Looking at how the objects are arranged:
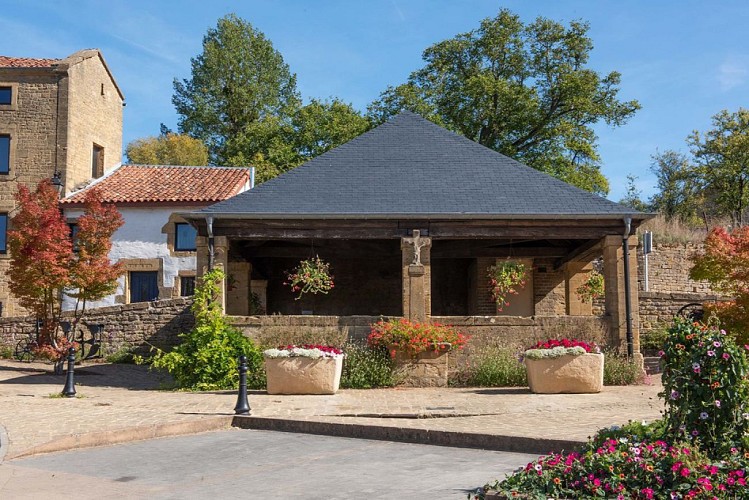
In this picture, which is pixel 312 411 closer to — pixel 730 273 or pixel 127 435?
pixel 127 435

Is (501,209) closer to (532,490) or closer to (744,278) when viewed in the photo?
(744,278)

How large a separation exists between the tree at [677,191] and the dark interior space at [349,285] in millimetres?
20559

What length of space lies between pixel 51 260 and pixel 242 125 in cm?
2432

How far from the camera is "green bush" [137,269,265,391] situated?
13320 mm

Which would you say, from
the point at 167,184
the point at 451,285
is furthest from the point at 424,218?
the point at 167,184

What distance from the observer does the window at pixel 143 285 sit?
79.7ft

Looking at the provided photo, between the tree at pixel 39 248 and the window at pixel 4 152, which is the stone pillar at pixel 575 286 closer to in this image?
the tree at pixel 39 248

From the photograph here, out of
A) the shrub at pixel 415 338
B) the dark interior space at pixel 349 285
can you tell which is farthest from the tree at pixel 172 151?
the shrub at pixel 415 338

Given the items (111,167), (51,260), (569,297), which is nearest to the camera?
(51,260)

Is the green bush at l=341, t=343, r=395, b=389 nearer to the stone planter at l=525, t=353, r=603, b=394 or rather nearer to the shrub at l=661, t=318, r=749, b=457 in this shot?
the stone planter at l=525, t=353, r=603, b=394

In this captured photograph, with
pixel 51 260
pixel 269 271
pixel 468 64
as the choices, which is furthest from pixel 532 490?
pixel 468 64

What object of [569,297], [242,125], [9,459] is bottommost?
[9,459]

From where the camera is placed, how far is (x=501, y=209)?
550 inches

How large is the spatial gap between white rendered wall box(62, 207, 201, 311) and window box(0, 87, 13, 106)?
4710 millimetres
